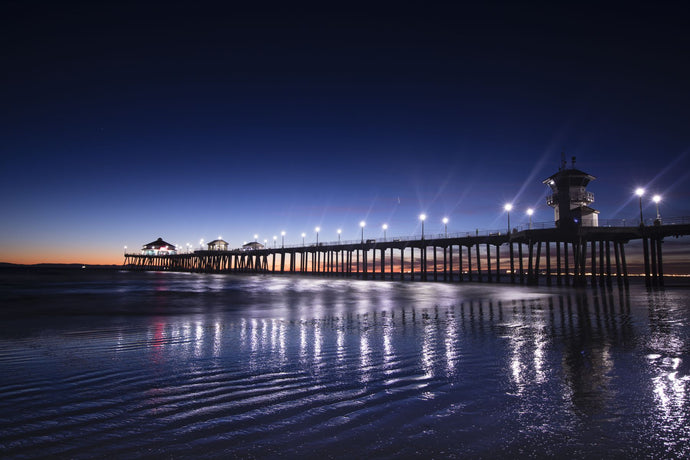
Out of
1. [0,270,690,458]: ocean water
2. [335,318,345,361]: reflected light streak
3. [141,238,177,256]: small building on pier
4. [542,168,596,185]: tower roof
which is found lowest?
[335,318,345,361]: reflected light streak

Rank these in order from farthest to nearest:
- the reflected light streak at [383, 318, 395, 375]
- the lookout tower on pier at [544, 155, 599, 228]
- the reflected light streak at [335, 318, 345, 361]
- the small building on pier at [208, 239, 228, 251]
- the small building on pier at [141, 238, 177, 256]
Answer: the small building on pier at [141, 238, 177, 256] → the small building on pier at [208, 239, 228, 251] → the lookout tower on pier at [544, 155, 599, 228] → the reflected light streak at [335, 318, 345, 361] → the reflected light streak at [383, 318, 395, 375]

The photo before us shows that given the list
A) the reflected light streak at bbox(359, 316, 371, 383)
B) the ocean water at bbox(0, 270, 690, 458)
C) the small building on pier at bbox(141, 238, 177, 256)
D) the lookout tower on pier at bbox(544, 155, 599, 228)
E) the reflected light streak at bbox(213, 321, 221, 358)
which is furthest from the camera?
the small building on pier at bbox(141, 238, 177, 256)

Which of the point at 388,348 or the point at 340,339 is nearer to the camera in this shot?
the point at 388,348

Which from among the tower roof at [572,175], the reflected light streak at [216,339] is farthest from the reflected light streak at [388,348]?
the tower roof at [572,175]

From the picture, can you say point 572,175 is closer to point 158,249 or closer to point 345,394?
point 345,394

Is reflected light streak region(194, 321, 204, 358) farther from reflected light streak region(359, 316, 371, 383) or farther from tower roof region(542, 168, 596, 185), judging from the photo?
tower roof region(542, 168, 596, 185)

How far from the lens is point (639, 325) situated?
12797mm

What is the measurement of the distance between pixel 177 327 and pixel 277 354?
5.94 metres

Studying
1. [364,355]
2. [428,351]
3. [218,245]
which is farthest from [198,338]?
[218,245]

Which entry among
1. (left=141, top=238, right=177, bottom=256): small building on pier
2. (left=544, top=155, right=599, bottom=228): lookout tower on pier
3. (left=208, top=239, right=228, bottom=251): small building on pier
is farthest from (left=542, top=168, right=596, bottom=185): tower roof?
(left=141, top=238, right=177, bottom=256): small building on pier

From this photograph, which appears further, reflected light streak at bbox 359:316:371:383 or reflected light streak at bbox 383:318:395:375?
reflected light streak at bbox 383:318:395:375

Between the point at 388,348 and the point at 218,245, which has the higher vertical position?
the point at 218,245

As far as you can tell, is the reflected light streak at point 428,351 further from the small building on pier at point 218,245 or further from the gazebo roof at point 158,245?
the gazebo roof at point 158,245

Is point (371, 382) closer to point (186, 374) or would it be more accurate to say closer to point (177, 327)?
point (186, 374)
